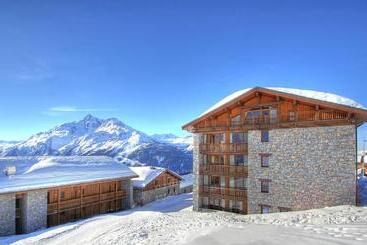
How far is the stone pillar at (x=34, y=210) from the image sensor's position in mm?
25547

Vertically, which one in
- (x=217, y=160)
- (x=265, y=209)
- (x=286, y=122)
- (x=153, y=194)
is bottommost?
(x=153, y=194)

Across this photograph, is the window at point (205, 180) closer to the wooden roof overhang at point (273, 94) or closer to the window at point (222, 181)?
the window at point (222, 181)

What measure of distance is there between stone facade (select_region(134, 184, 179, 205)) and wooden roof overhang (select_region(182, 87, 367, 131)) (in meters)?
13.6

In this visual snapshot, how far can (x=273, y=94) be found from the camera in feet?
80.9

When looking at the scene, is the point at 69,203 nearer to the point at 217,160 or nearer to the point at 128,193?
the point at 128,193

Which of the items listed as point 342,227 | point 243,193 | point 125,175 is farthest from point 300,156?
point 125,175

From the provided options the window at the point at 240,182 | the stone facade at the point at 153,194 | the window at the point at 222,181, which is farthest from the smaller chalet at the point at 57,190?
the window at the point at 240,182

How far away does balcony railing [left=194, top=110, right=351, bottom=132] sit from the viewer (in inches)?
877

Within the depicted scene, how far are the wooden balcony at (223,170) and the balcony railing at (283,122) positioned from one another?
3.19 m

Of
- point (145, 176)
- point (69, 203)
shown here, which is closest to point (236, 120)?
point (69, 203)

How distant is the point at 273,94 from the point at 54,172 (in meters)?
20.4

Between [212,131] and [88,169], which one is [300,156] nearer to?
[212,131]

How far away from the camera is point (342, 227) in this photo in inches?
538

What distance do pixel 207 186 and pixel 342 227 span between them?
15.8m
